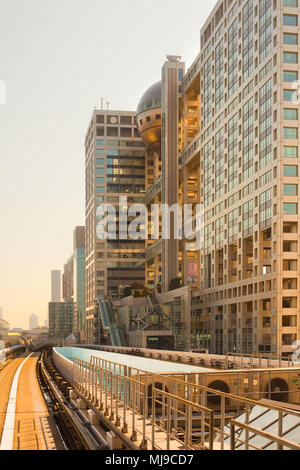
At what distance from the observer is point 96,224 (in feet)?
563

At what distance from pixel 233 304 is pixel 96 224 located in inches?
3772

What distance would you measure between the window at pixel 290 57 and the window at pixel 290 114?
552 centimetres

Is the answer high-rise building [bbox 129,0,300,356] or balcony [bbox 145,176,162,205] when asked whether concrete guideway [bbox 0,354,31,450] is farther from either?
balcony [bbox 145,176,162,205]

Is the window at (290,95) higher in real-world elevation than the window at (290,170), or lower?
higher

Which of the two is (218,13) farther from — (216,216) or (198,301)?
(198,301)

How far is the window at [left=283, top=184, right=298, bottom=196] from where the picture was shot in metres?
65.9

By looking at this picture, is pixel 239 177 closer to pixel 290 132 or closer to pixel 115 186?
pixel 290 132

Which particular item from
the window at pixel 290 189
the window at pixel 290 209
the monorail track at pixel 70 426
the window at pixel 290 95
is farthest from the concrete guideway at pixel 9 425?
the window at pixel 290 95

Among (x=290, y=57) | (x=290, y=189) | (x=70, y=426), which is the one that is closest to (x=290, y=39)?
(x=290, y=57)

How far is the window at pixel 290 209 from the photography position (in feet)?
216

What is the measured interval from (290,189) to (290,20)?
18.9m

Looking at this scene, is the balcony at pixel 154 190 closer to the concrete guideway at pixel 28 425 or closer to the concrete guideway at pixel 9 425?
the concrete guideway at pixel 28 425

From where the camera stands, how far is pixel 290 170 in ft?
218

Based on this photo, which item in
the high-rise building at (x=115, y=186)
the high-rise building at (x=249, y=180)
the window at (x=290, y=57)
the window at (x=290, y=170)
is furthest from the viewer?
the high-rise building at (x=115, y=186)
